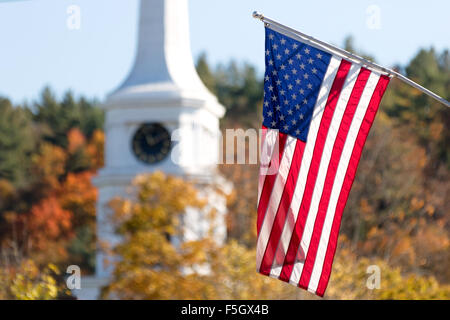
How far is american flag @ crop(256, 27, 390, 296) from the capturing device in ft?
46.3

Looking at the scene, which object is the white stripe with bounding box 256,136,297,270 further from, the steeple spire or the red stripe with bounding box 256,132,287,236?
the steeple spire

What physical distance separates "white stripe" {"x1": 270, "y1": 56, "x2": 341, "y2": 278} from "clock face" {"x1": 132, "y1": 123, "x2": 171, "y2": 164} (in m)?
32.5

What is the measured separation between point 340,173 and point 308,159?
0.45 m

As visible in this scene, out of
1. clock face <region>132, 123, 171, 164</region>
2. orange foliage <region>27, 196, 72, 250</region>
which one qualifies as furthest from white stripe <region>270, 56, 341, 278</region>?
orange foliage <region>27, 196, 72, 250</region>

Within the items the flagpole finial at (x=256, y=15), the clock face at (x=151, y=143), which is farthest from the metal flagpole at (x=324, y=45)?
the clock face at (x=151, y=143)

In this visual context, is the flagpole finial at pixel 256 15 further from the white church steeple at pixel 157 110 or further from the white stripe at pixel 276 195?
the white church steeple at pixel 157 110

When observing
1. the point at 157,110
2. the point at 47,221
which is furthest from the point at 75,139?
the point at 157,110

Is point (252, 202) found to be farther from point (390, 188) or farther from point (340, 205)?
point (340, 205)

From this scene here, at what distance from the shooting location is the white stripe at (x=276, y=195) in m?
14.2

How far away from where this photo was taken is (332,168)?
14.2 m

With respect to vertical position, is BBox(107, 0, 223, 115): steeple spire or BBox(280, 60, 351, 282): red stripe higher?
BBox(107, 0, 223, 115): steeple spire

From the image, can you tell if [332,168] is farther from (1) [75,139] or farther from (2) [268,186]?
(1) [75,139]

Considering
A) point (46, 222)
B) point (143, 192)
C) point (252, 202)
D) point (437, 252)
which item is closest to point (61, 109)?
point (46, 222)

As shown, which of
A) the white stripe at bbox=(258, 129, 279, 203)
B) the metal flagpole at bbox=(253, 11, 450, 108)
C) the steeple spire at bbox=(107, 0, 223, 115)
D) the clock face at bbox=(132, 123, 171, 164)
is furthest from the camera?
the steeple spire at bbox=(107, 0, 223, 115)
